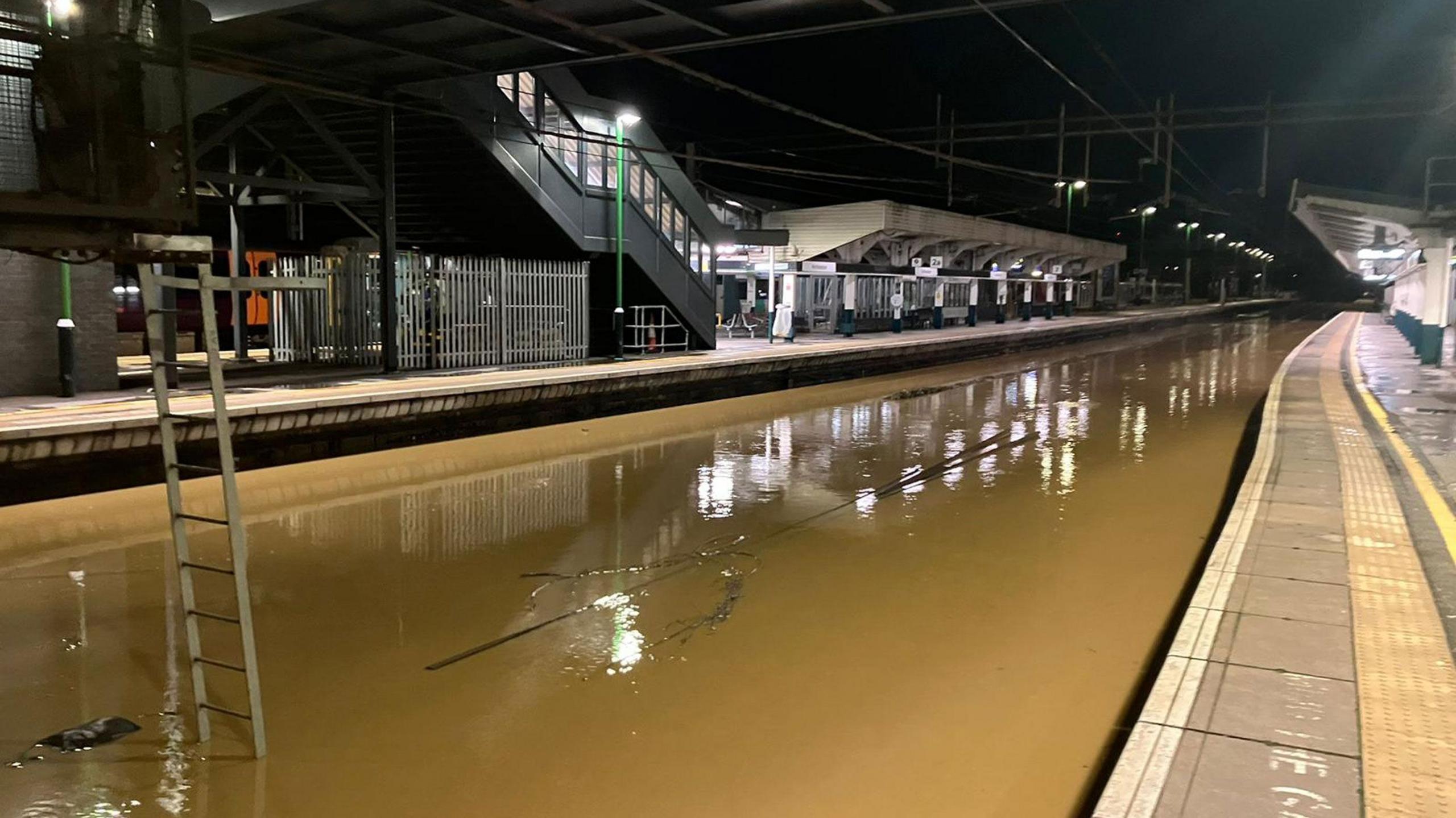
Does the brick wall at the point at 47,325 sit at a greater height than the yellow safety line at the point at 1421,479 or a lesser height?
greater

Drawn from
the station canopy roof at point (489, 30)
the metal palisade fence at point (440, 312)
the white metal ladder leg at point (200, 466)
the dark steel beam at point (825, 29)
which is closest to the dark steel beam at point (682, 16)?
the station canopy roof at point (489, 30)

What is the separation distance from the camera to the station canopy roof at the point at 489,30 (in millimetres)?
11602

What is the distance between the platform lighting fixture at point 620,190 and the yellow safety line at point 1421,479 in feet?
40.8

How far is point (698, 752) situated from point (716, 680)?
846 millimetres

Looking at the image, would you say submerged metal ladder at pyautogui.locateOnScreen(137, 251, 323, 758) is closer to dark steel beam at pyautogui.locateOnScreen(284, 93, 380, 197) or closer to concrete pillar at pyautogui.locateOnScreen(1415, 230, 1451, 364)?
dark steel beam at pyautogui.locateOnScreen(284, 93, 380, 197)

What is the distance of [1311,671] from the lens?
4.55 metres

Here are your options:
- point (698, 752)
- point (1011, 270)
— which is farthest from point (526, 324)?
point (1011, 270)

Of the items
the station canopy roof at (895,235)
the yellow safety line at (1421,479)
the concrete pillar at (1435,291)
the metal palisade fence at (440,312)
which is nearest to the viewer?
the yellow safety line at (1421,479)

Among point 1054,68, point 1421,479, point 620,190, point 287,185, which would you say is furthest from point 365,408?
point 1054,68

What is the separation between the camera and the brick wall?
1225 cm

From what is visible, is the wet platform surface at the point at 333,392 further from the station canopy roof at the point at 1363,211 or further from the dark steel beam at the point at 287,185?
the station canopy roof at the point at 1363,211

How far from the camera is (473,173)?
17.7 metres

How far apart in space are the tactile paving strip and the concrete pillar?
595 inches

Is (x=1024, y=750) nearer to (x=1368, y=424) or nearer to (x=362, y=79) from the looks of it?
(x=1368, y=424)
